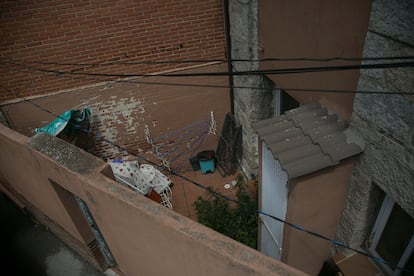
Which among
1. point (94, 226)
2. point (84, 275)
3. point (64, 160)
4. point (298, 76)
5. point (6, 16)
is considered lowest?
point (84, 275)

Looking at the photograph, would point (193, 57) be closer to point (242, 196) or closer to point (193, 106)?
point (193, 106)

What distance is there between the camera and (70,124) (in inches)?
232

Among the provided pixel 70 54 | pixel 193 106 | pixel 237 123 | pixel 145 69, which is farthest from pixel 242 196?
pixel 70 54

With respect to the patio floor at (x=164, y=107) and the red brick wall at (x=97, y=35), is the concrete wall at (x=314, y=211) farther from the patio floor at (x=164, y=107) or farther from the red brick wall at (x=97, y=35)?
the red brick wall at (x=97, y=35)

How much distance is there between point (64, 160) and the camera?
145 inches

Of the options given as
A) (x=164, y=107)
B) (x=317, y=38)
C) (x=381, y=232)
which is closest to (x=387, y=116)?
(x=317, y=38)

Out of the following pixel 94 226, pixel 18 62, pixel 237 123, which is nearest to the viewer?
pixel 94 226

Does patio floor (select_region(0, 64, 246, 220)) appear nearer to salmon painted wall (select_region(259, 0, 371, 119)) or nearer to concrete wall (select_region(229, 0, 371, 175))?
concrete wall (select_region(229, 0, 371, 175))

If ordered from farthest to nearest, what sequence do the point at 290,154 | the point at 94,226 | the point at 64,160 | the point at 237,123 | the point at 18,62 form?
the point at 237,123 < the point at 18,62 < the point at 94,226 < the point at 64,160 < the point at 290,154

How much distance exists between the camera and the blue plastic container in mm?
7316

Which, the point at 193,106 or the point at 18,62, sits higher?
the point at 18,62

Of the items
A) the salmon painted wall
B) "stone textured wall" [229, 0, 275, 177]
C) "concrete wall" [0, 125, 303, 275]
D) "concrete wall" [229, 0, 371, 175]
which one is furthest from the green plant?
the salmon painted wall

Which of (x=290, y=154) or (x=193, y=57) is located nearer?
(x=290, y=154)

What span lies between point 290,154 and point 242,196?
3.28 m
